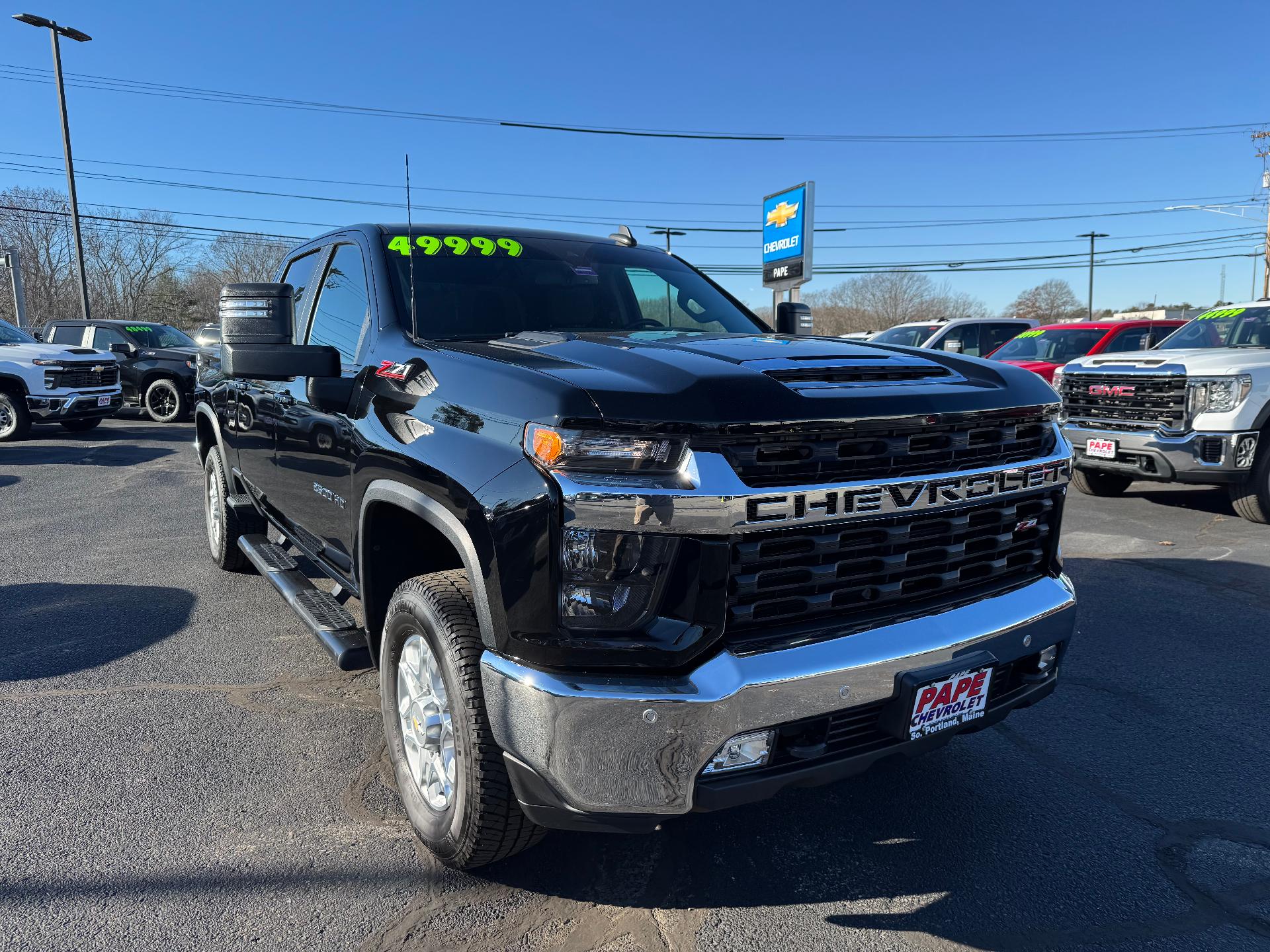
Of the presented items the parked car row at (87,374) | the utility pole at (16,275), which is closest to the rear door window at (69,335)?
the parked car row at (87,374)

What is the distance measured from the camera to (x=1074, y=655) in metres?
4.15

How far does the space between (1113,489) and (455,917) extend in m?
8.39

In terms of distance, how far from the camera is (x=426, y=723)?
8.24 feet

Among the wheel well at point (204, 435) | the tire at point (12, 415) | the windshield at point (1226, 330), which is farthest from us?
the tire at point (12, 415)

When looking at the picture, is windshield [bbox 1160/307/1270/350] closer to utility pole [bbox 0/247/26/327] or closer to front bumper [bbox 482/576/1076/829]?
front bumper [bbox 482/576/1076/829]

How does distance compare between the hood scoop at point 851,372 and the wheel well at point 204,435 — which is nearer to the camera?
the hood scoop at point 851,372

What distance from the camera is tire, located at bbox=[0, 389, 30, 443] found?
12.6 meters

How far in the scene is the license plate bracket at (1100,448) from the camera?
753 centimetres

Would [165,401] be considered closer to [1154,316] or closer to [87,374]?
[87,374]

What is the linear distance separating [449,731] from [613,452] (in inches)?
39.5

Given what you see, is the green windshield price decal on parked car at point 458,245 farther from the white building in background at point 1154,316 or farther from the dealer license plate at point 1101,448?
the white building in background at point 1154,316

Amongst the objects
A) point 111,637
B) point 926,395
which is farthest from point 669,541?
point 111,637

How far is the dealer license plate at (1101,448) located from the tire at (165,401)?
15.1 metres

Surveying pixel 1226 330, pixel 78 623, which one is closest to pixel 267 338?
pixel 78 623
